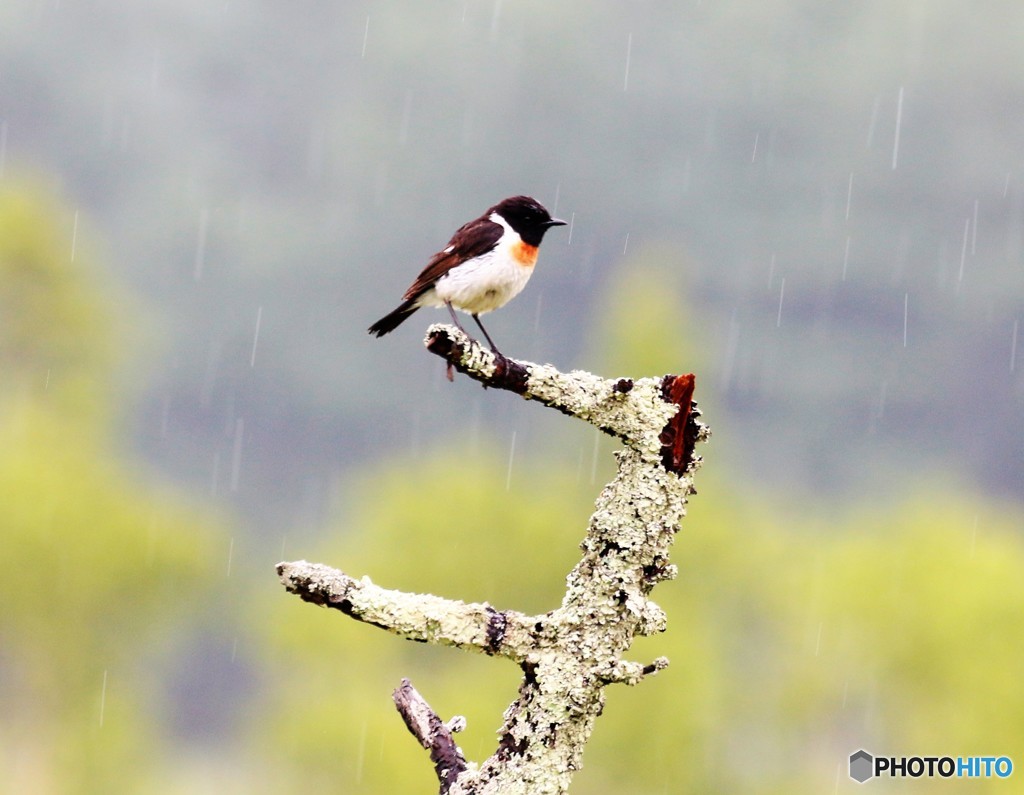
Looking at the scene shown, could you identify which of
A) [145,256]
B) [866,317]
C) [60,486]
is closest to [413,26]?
[145,256]

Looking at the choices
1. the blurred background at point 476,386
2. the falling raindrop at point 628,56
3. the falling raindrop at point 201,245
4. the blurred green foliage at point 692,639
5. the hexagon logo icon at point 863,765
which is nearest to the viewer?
the hexagon logo icon at point 863,765

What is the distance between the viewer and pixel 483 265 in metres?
6.91

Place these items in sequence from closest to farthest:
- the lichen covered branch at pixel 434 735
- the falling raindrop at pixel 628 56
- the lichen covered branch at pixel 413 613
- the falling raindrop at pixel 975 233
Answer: the lichen covered branch at pixel 413 613 < the lichen covered branch at pixel 434 735 < the falling raindrop at pixel 975 233 < the falling raindrop at pixel 628 56

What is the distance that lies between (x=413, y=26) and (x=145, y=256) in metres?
72.6

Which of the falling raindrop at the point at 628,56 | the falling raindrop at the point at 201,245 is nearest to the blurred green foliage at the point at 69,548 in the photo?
the falling raindrop at the point at 201,245

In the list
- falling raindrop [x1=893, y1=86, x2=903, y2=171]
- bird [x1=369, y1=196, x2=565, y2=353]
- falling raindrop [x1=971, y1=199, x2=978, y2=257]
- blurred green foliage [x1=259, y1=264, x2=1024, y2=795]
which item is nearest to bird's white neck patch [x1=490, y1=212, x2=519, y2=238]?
bird [x1=369, y1=196, x2=565, y2=353]

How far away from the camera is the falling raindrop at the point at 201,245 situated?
92312 mm

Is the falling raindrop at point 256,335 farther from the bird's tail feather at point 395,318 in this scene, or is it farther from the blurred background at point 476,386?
the bird's tail feather at point 395,318

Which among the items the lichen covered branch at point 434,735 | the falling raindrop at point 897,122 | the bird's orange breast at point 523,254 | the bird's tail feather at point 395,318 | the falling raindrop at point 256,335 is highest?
the falling raindrop at point 897,122

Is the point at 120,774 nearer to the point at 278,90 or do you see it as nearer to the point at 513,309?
the point at 513,309

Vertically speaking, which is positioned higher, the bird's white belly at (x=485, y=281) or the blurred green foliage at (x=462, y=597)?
the blurred green foliage at (x=462, y=597)

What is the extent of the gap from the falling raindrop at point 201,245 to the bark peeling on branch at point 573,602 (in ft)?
295

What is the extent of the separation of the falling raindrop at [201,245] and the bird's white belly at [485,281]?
87.0m

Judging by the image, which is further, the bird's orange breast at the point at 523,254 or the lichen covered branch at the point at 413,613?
the bird's orange breast at the point at 523,254
